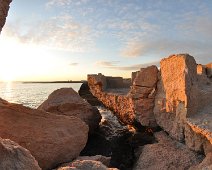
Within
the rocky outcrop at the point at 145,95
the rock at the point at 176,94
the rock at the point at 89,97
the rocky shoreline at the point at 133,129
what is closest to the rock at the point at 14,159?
the rocky shoreline at the point at 133,129

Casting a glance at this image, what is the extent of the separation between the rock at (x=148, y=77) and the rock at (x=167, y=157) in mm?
3128

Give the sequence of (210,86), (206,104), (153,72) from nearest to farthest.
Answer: (206,104) < (210,86) < (153,72)

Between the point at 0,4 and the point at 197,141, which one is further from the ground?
the point at 0,4

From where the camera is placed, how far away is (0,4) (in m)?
4.85

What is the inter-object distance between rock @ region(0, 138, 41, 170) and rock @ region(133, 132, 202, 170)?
6265 millimetres

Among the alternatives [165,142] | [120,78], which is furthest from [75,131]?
[120,78]

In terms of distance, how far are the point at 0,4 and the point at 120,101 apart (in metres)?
12.9

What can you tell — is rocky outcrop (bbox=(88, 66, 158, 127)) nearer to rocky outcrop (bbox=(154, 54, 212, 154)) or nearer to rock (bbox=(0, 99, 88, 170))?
rocky outcrop (bbox=(154, 54, 212, 154))

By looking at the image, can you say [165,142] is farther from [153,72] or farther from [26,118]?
[26,118]

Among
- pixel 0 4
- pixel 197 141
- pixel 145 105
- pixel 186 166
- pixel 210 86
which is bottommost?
pixel 186 166

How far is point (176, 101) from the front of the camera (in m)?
11.8

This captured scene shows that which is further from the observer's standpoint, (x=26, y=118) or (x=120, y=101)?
(x=120, y=101)

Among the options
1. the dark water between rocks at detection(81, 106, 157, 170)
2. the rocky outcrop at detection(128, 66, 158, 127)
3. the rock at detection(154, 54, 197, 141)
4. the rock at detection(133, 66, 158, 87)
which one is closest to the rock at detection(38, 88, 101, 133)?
the dark water between rocks at detection(81, 106, 157, 170)

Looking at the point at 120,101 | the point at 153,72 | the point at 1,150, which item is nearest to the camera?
the point at 1,150
